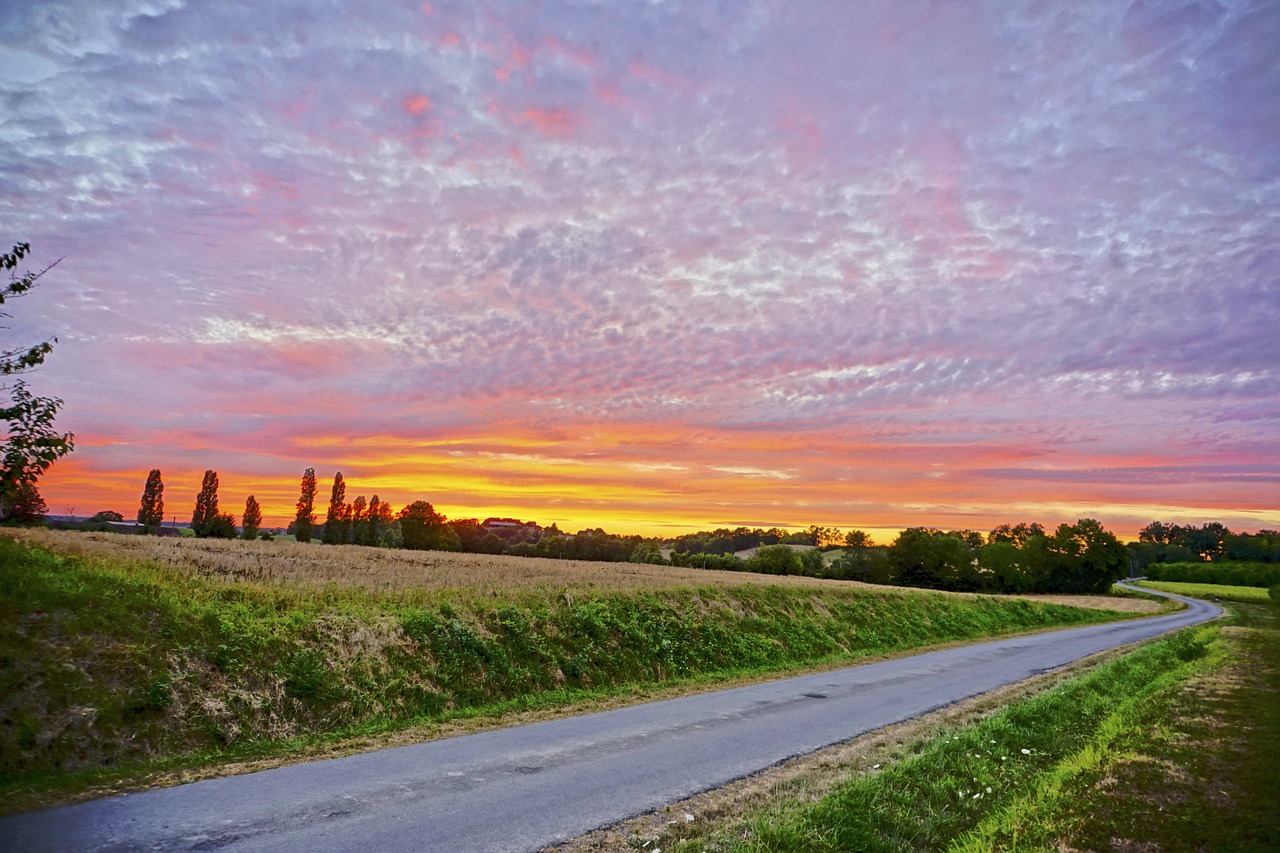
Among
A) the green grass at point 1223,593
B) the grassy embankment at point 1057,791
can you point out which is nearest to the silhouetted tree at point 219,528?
the grassy embankment at point 1057,791

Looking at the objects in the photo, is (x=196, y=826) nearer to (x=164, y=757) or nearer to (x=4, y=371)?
(x=164, y=757)

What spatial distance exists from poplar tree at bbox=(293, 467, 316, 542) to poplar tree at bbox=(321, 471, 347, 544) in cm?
384

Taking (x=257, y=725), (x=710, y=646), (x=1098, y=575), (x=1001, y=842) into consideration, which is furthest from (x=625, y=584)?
(x=1098, y=575)

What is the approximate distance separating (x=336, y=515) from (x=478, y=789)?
10183cm

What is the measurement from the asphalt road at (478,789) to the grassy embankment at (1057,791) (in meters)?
1.50

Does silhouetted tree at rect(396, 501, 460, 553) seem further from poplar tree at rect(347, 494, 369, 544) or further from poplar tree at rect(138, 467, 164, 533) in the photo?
poplar tree at rect(138, 467, 164, 533)

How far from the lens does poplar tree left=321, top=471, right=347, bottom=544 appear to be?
97575 millimetres

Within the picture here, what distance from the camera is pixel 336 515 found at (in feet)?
327

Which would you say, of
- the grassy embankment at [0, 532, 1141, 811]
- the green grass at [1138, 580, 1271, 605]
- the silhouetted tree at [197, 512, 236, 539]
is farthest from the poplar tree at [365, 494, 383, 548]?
the green grass at [1138, 580, 1271, 605]

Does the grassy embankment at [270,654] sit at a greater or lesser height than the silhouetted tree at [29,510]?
lesser

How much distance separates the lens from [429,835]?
23.2 feet

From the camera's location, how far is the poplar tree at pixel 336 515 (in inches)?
3842

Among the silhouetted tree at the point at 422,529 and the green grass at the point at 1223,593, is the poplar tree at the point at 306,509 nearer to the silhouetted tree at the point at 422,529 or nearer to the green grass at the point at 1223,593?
the silhouetted tree at the point at 422,529

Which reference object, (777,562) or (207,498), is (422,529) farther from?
(777,562)
